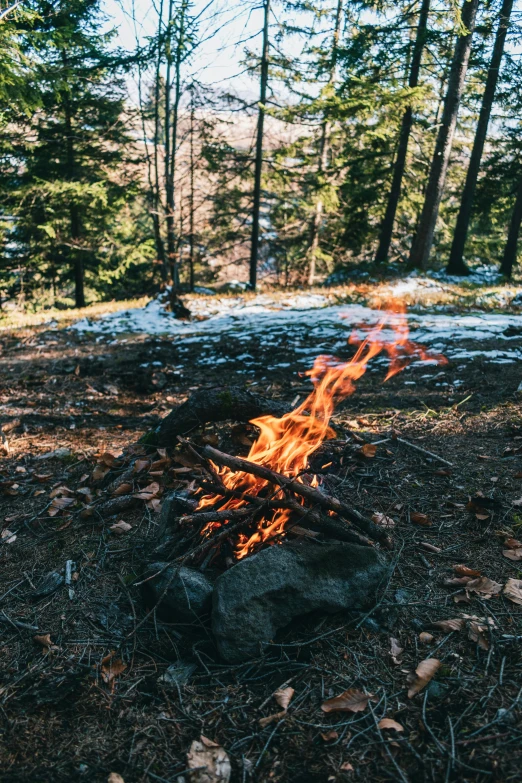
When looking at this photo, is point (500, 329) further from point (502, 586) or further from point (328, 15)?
point (328, 15)

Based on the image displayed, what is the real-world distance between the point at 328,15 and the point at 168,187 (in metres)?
10.6

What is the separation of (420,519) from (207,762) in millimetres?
2084

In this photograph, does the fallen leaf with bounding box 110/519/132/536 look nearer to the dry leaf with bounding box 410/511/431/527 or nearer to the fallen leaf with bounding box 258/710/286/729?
the fallen leaf with bounding box 258/710/286/729

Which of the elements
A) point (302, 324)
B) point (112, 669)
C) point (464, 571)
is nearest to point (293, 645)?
point (112, 669)

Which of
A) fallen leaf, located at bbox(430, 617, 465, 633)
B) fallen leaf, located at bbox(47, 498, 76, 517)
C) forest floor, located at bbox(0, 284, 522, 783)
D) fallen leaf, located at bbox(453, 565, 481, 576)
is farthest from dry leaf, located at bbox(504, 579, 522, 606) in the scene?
fallen leaf, located at bbox(47, 498, 76, 517)

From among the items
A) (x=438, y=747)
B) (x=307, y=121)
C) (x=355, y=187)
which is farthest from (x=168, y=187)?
(x=438, y=747)

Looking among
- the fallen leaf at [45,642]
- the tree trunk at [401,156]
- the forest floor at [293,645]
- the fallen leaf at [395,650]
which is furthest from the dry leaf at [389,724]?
the tree trunk at [401,156]

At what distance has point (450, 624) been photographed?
93.4 inches

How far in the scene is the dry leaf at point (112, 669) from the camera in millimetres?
2252

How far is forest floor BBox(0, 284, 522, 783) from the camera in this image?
6.08 feet

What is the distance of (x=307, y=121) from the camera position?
1694 cm

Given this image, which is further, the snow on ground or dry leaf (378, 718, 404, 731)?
the snow on ground

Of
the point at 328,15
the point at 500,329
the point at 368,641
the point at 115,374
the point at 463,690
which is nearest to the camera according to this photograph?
the point at 463,690

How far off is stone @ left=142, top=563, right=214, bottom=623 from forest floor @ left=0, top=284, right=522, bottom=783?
8 centimetres
